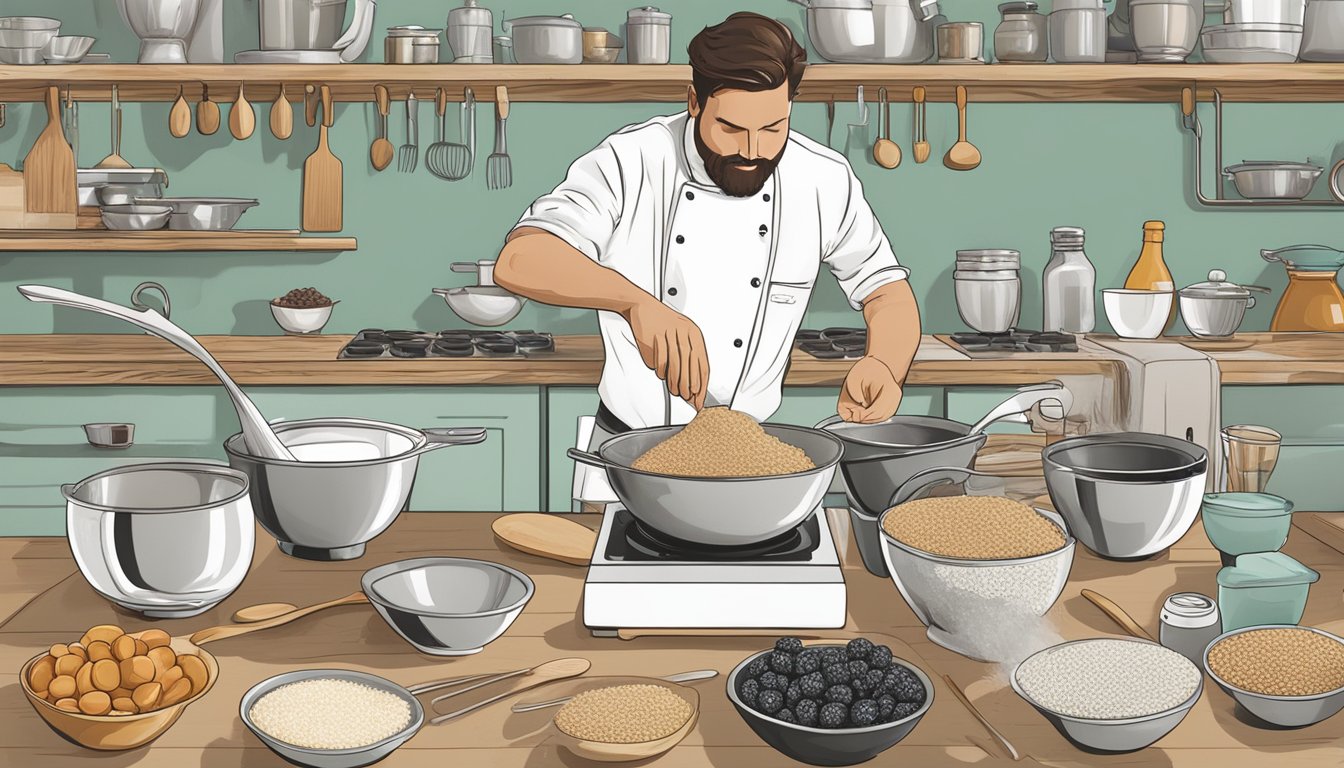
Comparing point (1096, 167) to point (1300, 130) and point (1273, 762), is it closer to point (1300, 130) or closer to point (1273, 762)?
point (1300, 130)

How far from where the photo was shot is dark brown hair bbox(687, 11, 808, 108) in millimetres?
1804

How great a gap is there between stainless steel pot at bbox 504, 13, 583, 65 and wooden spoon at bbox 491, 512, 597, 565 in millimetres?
1802

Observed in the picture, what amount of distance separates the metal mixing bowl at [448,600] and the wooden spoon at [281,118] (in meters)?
2.33

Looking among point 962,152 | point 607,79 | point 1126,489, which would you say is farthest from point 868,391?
point 962,152

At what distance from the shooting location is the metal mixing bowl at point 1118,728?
0.89 m

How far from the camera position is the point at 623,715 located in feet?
3.06

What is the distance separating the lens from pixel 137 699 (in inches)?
35.8

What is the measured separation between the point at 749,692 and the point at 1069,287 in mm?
2535

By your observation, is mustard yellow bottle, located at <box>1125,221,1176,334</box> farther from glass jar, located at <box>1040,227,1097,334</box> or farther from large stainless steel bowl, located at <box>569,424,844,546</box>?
large stainless steel bowl, located at <box>569,424,844,546</box>

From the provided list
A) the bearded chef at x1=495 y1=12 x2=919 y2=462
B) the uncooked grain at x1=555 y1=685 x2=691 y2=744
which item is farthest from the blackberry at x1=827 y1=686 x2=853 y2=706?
the bearded chef at x1=495 y1=12 x2=919 y2=462

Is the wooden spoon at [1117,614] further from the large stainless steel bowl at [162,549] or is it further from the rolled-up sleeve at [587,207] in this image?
the rolled-up sleeve at [587,207]

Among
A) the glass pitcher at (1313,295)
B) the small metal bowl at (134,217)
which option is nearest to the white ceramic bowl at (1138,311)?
the glass pitcher at (1313,295)

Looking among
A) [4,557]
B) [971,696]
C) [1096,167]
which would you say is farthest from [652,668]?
[1096,167]

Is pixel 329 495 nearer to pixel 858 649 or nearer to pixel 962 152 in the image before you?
pixel 858 649
